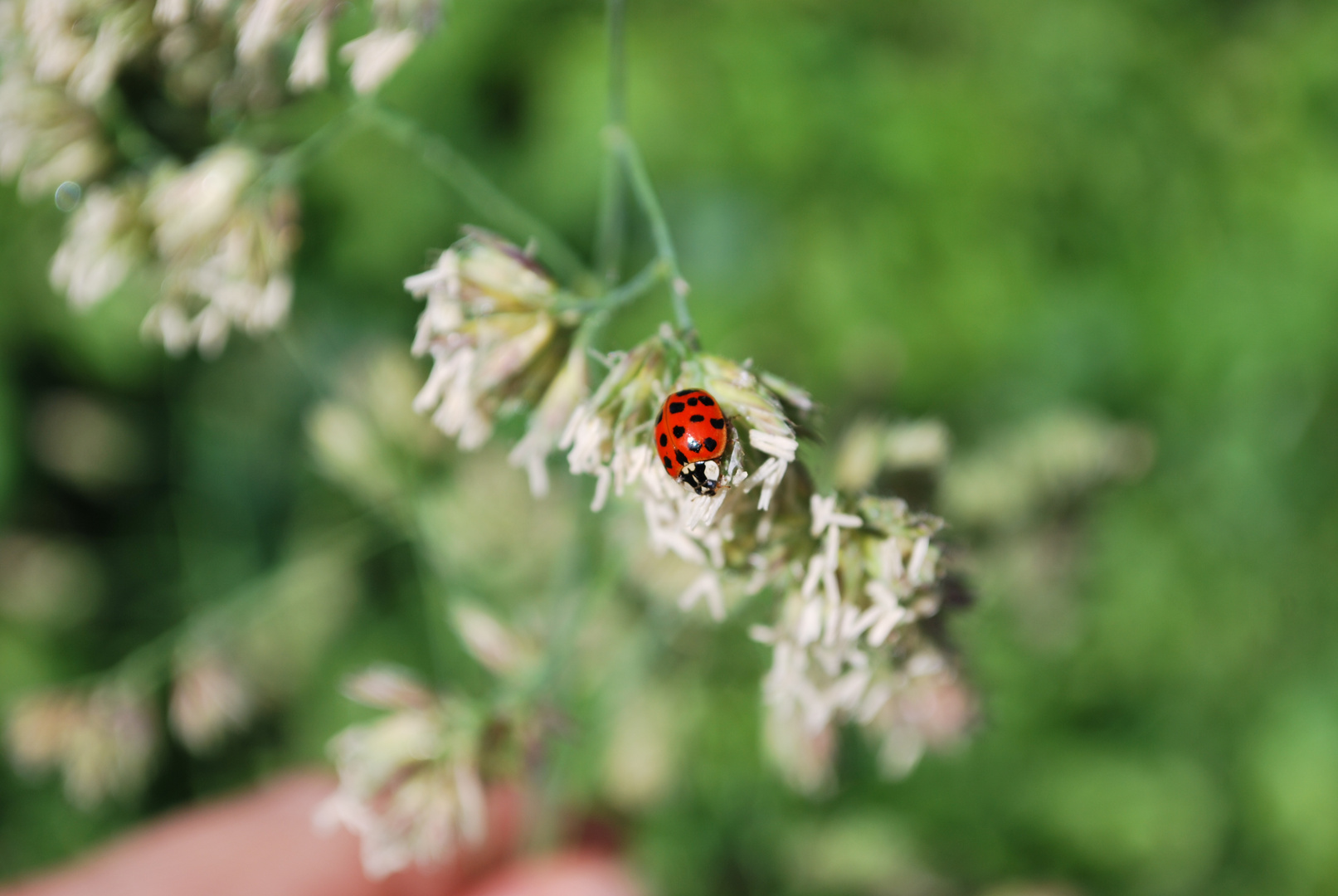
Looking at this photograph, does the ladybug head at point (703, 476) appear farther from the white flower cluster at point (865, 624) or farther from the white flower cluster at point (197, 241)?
the white flower cluster at point (197, 241)

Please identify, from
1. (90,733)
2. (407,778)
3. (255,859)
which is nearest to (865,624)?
(407,778)

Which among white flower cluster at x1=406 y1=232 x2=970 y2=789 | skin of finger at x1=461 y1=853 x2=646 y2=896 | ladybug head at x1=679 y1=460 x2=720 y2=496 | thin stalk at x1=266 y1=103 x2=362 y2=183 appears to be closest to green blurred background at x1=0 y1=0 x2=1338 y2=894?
skin of finger at x1=461 y1=853 x2=646 y2=896

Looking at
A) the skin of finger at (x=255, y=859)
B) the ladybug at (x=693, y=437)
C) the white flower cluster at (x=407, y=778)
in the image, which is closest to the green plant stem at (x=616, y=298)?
the ladybug at (x=693, y=437)

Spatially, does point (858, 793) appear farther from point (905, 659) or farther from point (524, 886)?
point (905, 659)

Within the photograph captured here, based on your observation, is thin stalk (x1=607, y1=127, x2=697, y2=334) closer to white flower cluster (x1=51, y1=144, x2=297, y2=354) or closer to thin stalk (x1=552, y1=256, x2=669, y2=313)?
thin stalk (x1=552, y1=256, x2=669, y2=313)

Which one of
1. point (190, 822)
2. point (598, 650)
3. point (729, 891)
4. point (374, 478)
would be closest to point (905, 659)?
point (598, 650)

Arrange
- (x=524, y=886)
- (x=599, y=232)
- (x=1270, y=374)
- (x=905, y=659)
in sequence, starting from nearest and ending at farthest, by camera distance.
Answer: (x=905, y=659) → (x=524, y=886) → (x=599, y=232) → (x=1270, y=374)
